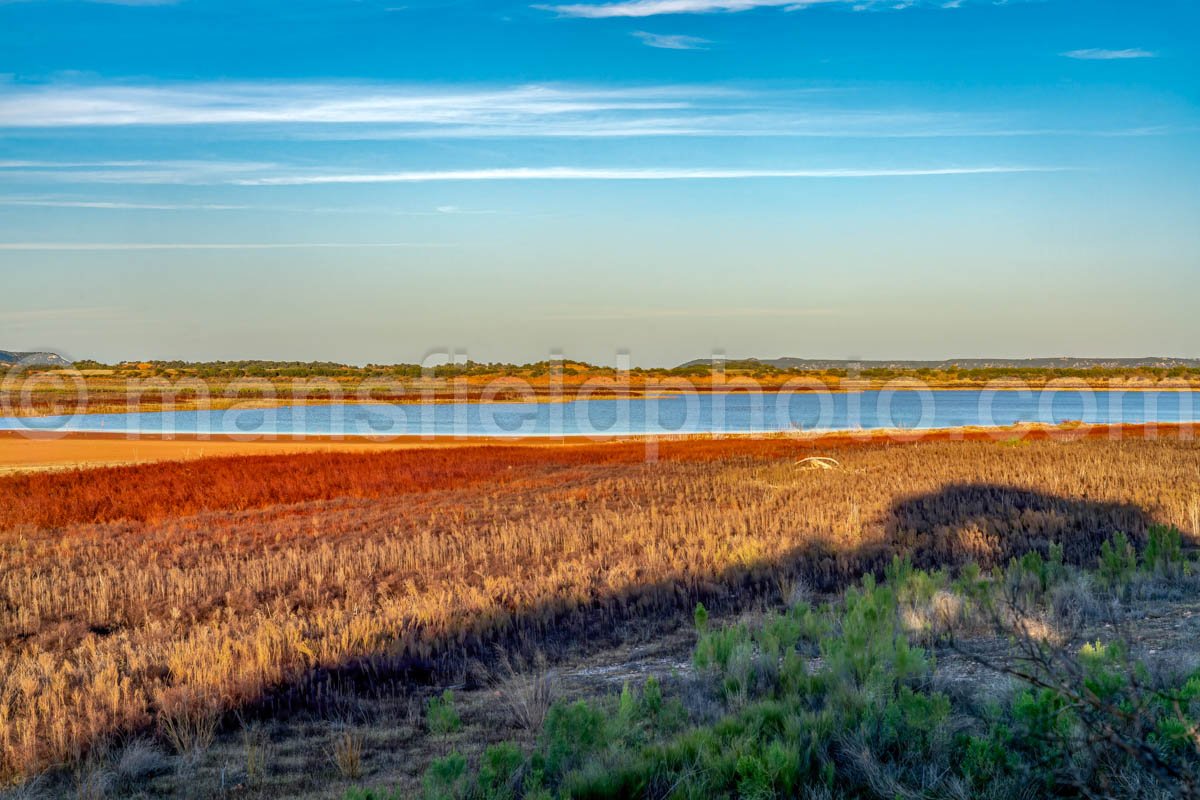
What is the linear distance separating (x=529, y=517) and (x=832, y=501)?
5.09m

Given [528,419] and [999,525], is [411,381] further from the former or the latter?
[999,525]

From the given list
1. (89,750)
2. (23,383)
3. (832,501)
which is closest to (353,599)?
(89,750)

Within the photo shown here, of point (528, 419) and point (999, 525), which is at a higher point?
point (999, 525)

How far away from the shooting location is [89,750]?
551 centimetres

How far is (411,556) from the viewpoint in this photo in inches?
457

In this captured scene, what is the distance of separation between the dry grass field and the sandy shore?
1103cm

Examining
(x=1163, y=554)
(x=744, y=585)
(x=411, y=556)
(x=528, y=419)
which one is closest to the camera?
(x=744, y=585)

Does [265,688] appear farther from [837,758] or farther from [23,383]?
[23,383]

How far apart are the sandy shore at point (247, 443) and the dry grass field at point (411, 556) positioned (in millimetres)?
11031

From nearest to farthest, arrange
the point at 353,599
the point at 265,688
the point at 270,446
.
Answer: the point at 265,688 → the point at 353,599 → the point at 270,446

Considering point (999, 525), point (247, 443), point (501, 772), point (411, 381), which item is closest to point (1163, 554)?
point (999, 525)

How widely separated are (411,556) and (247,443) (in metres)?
34.2

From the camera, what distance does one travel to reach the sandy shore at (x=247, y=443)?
1293 inches

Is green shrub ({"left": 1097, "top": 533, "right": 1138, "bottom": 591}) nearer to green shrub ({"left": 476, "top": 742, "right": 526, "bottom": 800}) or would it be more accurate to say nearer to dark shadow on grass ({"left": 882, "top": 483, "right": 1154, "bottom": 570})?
dark shadow on grass ({"left": 882, "top": 483, "right": 1154, "bottom": 570})
